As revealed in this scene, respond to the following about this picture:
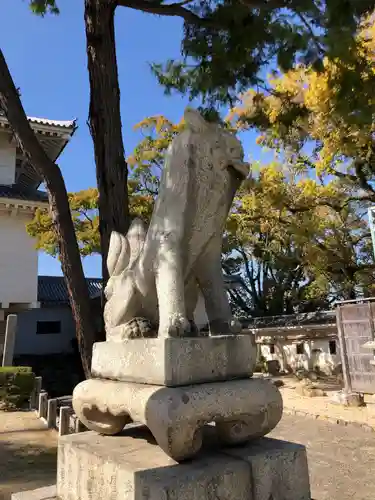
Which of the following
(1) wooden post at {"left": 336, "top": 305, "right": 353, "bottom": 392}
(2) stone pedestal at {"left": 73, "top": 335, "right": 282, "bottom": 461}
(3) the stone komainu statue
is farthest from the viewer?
(1) wooden post at {"left": 336, "top": 305, "right": 353, "bottom": 392}

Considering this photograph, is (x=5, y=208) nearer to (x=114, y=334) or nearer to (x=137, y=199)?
(x=137, y=199)

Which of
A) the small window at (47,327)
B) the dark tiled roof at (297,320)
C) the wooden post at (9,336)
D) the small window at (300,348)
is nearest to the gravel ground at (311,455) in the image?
the wooden post at (9,336)

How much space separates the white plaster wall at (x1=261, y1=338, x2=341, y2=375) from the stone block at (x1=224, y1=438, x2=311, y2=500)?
516 inches

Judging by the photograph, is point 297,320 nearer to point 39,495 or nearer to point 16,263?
point 16,263

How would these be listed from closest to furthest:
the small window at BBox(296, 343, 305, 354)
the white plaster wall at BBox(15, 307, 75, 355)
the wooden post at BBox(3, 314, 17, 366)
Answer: the wooden post at BBox(3, 314, 17, 366) < the small window at BBox(296, 343, 305, 354) < the white plaster wall at BBox(15, 307, 75, 355)

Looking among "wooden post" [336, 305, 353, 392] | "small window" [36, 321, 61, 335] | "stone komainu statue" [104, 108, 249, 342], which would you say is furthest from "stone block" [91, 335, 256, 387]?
"small window" [36, 321, 61, 335]

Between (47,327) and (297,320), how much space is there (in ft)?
36.6

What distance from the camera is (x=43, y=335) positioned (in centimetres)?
1898

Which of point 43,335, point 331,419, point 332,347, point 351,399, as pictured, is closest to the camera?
point 331,419

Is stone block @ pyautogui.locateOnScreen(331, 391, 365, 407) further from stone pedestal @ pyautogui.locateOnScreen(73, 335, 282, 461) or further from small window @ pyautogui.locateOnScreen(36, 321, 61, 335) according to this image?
small window @ pyautogui.locateOnScreen(36, 321, 61, 335)

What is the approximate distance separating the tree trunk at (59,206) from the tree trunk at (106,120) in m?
0.31

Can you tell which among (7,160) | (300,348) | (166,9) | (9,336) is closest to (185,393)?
(166,9)

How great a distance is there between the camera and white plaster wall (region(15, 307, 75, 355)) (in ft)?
60.1

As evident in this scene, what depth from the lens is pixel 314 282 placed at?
68.5 ft
